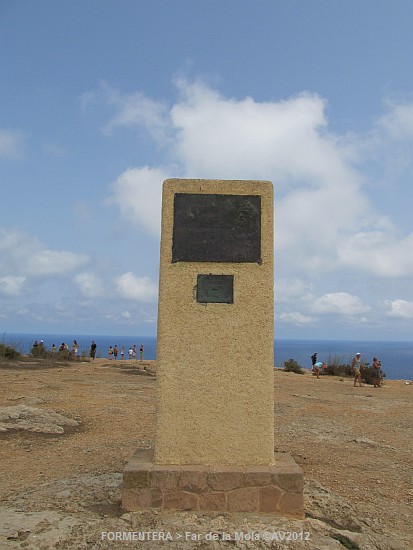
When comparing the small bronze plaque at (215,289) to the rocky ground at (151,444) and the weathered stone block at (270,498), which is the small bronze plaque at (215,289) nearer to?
the weathered stone block at (270,498)

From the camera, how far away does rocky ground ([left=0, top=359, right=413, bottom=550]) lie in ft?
13.6

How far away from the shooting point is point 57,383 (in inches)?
585

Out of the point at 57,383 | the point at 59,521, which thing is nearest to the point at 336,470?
the point at 59,521

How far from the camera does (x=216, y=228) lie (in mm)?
5117

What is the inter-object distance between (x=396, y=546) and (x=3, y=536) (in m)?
3.49

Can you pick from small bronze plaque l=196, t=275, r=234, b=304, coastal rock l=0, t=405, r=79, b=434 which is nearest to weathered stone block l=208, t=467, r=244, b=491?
small bronze plaque l=196, t=275, r=234, b=304

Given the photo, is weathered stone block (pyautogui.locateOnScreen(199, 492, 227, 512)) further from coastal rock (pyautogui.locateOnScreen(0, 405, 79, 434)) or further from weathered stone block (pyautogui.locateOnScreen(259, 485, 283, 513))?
coastal rock (pyautogui.locateOnScreen(0, 405, 79, 434))

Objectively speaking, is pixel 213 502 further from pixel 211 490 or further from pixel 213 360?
pixel 213 360

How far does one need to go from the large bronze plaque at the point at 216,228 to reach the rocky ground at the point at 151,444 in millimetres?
2521

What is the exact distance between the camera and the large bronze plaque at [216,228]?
504 centimetres

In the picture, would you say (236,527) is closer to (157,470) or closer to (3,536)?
(157,470)

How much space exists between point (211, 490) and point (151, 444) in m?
3.72

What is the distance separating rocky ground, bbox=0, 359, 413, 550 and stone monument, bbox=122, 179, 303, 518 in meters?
0.42

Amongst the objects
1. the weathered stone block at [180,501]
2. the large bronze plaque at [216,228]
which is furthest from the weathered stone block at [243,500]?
the large bronze plaque at [216,228]
